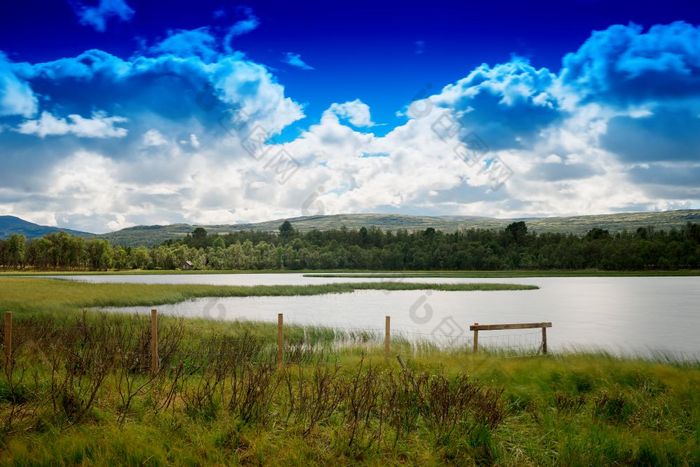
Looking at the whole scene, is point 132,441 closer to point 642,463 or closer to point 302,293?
point 642,463

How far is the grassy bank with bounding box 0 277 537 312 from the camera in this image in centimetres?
3498

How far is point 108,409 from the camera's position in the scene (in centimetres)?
935

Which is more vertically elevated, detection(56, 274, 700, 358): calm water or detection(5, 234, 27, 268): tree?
detection(5, 234, 27, 268): tree

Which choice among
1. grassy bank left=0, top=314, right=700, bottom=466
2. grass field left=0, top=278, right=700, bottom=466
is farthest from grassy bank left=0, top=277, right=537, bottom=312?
grassy bank left=0, top=314, right=700, bottom=466

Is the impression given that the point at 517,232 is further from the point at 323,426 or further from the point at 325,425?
the point at 323,426

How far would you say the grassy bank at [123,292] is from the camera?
1377 inches

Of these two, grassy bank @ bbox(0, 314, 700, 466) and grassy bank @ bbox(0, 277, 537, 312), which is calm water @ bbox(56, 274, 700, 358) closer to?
grassy bank @ bbox(0, 277, 537, 312)

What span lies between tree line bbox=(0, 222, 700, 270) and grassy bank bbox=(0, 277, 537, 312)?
79.9 metres

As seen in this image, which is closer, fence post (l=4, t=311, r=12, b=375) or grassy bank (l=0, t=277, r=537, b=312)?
fence post (l=4, t=311, r=12, b=375)

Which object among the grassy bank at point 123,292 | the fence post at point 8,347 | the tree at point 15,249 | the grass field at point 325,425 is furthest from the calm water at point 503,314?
the tree at point 15,249

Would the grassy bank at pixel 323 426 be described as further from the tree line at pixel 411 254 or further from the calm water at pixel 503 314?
the tree line at pixel 411 254

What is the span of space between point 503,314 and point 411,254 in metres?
117

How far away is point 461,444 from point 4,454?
675cm

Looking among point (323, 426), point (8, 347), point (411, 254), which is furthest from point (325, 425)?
point (411, 254)
